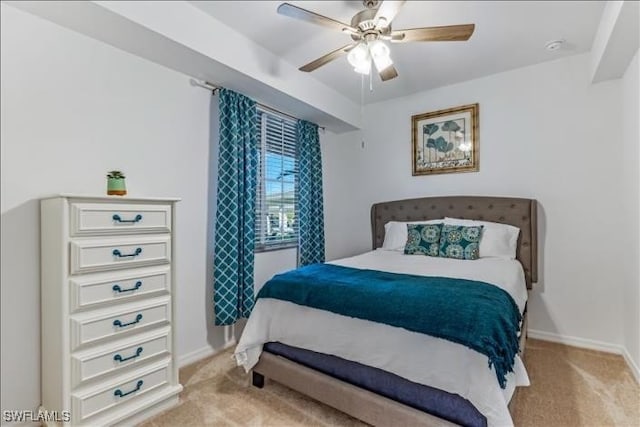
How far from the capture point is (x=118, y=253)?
1798mm

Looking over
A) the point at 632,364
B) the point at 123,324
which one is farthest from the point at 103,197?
the point at 632,364

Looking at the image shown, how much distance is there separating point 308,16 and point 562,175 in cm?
266

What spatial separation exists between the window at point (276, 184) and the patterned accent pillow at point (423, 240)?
1.29 metres

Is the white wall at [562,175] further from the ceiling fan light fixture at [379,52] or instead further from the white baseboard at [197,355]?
the white baseboard at [197,355]

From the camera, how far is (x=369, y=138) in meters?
4.20

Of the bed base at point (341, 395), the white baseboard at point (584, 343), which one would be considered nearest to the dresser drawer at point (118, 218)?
the bed base at point (341, 395)

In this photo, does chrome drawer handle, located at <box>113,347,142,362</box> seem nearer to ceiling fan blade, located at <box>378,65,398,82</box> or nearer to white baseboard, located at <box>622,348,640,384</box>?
ceiling fan blade, located at <box>378,65,398,82</box>

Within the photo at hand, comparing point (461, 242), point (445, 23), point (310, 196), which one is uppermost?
point (445, 23)

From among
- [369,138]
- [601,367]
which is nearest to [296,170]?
[369,138]

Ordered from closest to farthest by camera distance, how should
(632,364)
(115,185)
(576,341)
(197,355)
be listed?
(115,185)
(632,364)
(197,355)
(576,341)

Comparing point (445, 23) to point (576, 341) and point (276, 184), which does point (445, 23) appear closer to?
point (276, 184)

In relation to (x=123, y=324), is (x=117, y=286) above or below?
above

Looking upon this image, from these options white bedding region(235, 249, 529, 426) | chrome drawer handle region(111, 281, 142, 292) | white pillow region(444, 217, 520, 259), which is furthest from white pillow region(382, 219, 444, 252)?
chrome drawer handle region(111, 281, 142, 292)

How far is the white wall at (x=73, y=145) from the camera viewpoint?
1.74m
